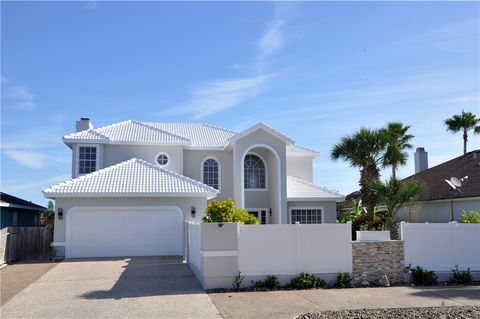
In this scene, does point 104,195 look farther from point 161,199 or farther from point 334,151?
point 334,151

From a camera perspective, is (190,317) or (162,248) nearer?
(190,317)

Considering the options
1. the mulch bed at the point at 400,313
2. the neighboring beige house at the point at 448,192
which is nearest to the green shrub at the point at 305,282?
the mulch bed at the point at 400,313

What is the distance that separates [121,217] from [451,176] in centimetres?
1894

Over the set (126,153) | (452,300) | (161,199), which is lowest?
(452,300)

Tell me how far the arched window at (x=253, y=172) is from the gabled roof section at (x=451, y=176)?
892 cm

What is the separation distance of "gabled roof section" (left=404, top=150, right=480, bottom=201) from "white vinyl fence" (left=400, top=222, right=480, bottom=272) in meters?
8.81

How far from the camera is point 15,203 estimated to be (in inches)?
1105

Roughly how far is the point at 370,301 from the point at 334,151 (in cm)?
1674

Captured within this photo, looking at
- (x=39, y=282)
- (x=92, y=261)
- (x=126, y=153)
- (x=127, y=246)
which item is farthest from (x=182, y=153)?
(x=39, y=282)

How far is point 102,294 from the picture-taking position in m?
12.2

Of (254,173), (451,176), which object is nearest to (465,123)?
(451,176)

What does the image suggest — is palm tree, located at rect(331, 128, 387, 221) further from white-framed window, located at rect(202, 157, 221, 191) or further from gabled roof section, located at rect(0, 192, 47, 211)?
gabled roof section, located at rect(0, 192, 47, 211)

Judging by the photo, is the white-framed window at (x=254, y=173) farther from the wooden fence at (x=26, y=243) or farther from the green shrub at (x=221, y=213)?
the green shrub at (x=221, y=213)

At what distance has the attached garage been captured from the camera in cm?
2127
